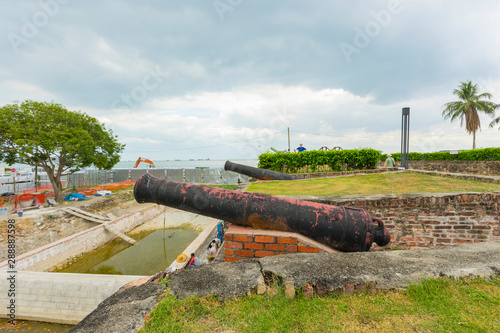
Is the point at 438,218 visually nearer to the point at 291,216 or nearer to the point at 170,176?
the point at 291,216

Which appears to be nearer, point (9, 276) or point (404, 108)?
point (9, 276)

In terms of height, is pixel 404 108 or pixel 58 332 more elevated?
pixel 404 108

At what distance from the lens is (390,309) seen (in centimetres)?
151

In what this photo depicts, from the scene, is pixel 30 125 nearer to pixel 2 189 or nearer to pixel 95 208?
pixel 95 208

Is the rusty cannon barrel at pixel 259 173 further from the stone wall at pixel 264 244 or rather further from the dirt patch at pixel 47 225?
the dirt patch at pixel 47 225

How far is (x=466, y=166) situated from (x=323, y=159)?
37.9 ft

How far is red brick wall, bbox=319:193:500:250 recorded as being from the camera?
391 cm

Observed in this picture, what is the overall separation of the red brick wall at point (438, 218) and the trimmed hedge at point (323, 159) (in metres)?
9.03

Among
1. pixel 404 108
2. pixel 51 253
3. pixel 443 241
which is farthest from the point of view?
pixel 404 108

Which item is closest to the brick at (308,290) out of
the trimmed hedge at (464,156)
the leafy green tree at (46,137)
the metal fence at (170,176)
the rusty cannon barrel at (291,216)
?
the rusty cannon barrel at (291,216)

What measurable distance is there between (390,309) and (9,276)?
8326 mm

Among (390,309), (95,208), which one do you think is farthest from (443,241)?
(95,208)

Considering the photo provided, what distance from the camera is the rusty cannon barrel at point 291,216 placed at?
2.56 meters

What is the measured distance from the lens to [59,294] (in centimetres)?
504
